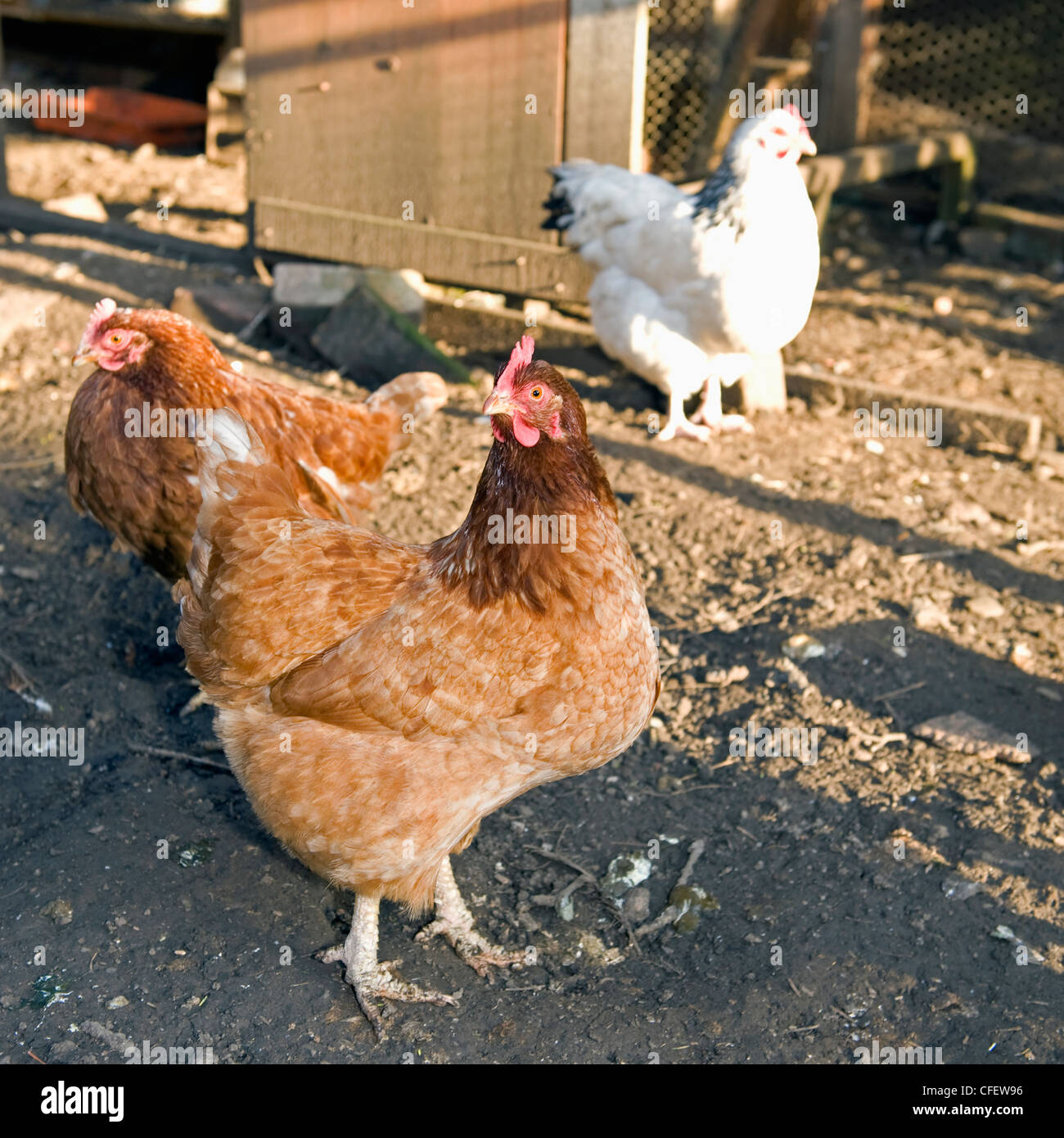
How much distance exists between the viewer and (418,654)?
8.20ft

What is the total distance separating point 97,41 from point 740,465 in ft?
27.3

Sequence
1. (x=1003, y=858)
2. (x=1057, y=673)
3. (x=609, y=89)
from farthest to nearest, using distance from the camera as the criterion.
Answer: (x=609, y=89) < (x=1057, y=673) < (x=1003, y=858)

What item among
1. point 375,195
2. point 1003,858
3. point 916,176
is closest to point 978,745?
point 1003,858

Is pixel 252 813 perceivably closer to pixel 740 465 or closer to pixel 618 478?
pixel 618 478

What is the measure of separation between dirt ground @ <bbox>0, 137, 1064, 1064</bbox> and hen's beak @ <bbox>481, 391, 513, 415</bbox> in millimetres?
1414

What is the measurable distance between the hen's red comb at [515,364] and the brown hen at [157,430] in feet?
3.57

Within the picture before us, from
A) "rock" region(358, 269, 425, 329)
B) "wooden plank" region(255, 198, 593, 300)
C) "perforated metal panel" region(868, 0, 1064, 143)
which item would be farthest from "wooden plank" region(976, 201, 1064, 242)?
"rock" region(358, 269, 425, 329)

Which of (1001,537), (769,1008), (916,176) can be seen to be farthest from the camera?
(916,176)

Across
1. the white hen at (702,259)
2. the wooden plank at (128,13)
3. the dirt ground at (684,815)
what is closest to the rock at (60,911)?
the dirt ground at (684,815)

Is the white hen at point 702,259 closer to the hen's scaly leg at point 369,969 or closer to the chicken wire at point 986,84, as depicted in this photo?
the hen's scaly leg at point 369,969

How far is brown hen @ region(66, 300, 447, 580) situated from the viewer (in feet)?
11.0

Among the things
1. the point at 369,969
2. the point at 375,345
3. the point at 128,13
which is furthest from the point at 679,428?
the point at 128,13

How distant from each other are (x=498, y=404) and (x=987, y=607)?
8.56 ft

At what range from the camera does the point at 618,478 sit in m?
4.99
